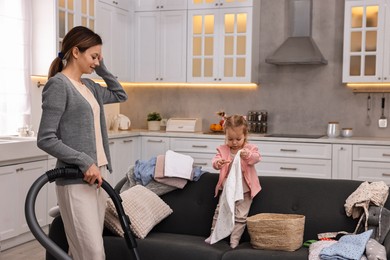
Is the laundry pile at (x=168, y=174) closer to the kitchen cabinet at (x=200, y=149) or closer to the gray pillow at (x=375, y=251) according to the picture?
the gray pillow at (x=375, y=251)

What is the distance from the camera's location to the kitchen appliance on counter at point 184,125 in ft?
21.4

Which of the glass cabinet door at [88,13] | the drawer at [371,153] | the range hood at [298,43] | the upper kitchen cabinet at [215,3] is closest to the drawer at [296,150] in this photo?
the drawer at [371,153]

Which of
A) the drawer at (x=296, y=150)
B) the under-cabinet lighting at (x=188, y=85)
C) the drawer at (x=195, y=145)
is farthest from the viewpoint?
the under-cabinet lighting at (x=188, y=85)

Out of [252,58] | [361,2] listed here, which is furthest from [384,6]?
[252,58]

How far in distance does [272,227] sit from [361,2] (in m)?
3.49

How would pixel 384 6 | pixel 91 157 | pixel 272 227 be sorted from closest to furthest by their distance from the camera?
pixel 91 157 → pixel 272 227 → pixel 384 6

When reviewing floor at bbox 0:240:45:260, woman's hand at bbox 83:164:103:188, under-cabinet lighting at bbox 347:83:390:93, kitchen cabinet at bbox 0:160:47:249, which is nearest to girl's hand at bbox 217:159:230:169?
woman's hand at bbox 83:164:103:188

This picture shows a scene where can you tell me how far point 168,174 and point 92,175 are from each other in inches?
45.8

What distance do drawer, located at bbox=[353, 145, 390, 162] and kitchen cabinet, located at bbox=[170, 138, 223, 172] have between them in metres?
1.41

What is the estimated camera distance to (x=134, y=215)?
3377 mm

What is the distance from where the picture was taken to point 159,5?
21.8 feet

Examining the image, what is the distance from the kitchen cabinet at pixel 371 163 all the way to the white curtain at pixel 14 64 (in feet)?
10.5

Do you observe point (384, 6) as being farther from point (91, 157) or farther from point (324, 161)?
point (91, 157)

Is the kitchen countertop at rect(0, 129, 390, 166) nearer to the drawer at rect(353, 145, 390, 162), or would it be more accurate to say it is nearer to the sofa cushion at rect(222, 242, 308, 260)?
the drawer at rect(353, 145, 390, 162)
